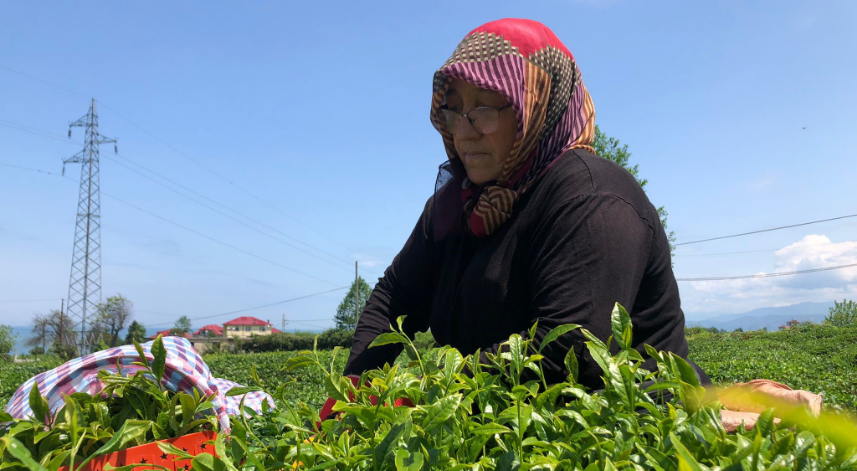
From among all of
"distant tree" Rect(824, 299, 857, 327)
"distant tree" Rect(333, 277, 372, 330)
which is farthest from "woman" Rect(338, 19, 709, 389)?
"distant tree" Rect(333, 277, 372, 330)

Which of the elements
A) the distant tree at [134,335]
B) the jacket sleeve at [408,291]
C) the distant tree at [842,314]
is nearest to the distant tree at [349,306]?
the distant tree at [134,335]

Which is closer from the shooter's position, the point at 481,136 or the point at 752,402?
the point at 752,402

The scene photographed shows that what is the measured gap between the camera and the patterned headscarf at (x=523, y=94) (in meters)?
1.72

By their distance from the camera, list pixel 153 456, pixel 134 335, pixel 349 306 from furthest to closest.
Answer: pixel 349 306
pixel 134 335
pixel 153 456

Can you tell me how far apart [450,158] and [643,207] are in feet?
3.06

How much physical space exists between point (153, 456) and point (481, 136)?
1329 millimetres

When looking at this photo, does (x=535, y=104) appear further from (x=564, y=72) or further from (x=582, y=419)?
(x=582, y=419)

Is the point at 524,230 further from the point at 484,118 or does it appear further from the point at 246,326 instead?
the point at 246,326

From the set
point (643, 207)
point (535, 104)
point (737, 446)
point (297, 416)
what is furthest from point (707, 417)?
point (535, 104)

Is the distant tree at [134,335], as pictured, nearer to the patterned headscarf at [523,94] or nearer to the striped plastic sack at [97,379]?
the striped plastic sack at [97,379]

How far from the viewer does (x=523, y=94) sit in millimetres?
1729

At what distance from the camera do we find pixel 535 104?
178 cm

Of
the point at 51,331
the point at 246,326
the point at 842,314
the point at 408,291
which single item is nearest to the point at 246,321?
the point at 246,326

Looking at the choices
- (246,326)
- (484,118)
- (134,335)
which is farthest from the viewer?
(246,326)
